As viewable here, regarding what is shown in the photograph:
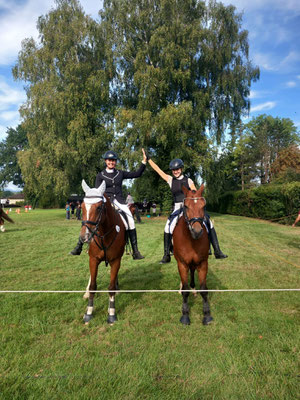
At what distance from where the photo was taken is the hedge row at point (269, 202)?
2153 centimetres

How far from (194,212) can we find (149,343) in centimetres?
238

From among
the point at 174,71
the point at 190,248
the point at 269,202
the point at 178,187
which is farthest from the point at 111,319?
the point at 174,71

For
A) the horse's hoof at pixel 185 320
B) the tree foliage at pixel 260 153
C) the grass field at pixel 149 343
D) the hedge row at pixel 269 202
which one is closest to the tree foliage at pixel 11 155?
the tree foliage at pixel 260 153

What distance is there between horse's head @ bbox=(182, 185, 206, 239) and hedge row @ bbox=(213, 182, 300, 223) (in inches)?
592

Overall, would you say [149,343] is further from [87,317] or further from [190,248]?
[190,248]

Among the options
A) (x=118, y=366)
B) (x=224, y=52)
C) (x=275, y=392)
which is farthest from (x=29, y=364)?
(x=224, y=52)

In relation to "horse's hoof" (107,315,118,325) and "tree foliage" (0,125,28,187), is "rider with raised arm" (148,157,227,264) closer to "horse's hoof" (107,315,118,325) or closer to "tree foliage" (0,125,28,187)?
"horse's hoof" (107,315,118,325)

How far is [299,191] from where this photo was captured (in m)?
21.0

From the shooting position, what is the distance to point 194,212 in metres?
4.37

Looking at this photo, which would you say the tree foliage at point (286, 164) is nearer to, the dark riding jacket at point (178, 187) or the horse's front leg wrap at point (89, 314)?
the dark riding jacket at point (178, 187)

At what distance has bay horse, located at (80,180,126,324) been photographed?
13.5ft

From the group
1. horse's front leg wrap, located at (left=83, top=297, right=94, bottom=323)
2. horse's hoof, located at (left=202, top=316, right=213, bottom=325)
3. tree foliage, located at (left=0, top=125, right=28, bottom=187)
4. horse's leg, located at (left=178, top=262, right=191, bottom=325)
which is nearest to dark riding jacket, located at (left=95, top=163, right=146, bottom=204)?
horse's leg, located at (left=178, top=262, right=191, bottom=325)

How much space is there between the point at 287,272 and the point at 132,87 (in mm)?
25562

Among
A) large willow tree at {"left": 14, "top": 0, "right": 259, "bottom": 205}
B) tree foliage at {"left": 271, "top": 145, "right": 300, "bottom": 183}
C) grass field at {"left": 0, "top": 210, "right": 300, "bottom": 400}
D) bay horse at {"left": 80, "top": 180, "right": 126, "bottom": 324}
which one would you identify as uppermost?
large willow tree at {"left": 14, "top": 0, "right": 259, "bottom": 205}
